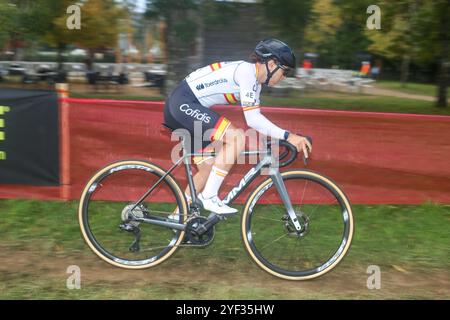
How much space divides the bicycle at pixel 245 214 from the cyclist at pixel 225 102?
0.11 meters

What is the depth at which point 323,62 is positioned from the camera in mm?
45781

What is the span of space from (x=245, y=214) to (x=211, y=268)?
0.61 metres

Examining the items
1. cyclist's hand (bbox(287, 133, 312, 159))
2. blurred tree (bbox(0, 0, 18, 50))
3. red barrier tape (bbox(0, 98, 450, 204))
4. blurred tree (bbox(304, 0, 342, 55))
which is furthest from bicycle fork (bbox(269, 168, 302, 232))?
blurred tree (bbox(0, 0, 18, 50))

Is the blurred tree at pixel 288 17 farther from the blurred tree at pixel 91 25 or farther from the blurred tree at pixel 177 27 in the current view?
the blurred tree at pixel 91 25

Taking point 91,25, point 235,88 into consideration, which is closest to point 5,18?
point 91,25

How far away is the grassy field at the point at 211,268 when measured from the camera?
3.91m

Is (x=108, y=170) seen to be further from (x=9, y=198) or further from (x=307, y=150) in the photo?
(x=9, y=198)

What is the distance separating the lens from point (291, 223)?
414 centimetres

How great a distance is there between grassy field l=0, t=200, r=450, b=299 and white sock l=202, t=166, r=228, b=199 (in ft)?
2.27

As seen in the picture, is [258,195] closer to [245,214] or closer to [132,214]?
[245,214]

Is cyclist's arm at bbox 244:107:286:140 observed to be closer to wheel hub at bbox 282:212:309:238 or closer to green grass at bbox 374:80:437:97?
→ wheel hub at bbox 282:212:309:238

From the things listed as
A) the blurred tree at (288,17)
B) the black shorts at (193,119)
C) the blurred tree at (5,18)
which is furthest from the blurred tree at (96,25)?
the black shorts at (193,119)

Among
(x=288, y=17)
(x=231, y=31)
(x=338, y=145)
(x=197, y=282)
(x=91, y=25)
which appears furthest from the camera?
(x=231, y=31)

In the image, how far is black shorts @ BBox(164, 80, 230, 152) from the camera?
411cm
